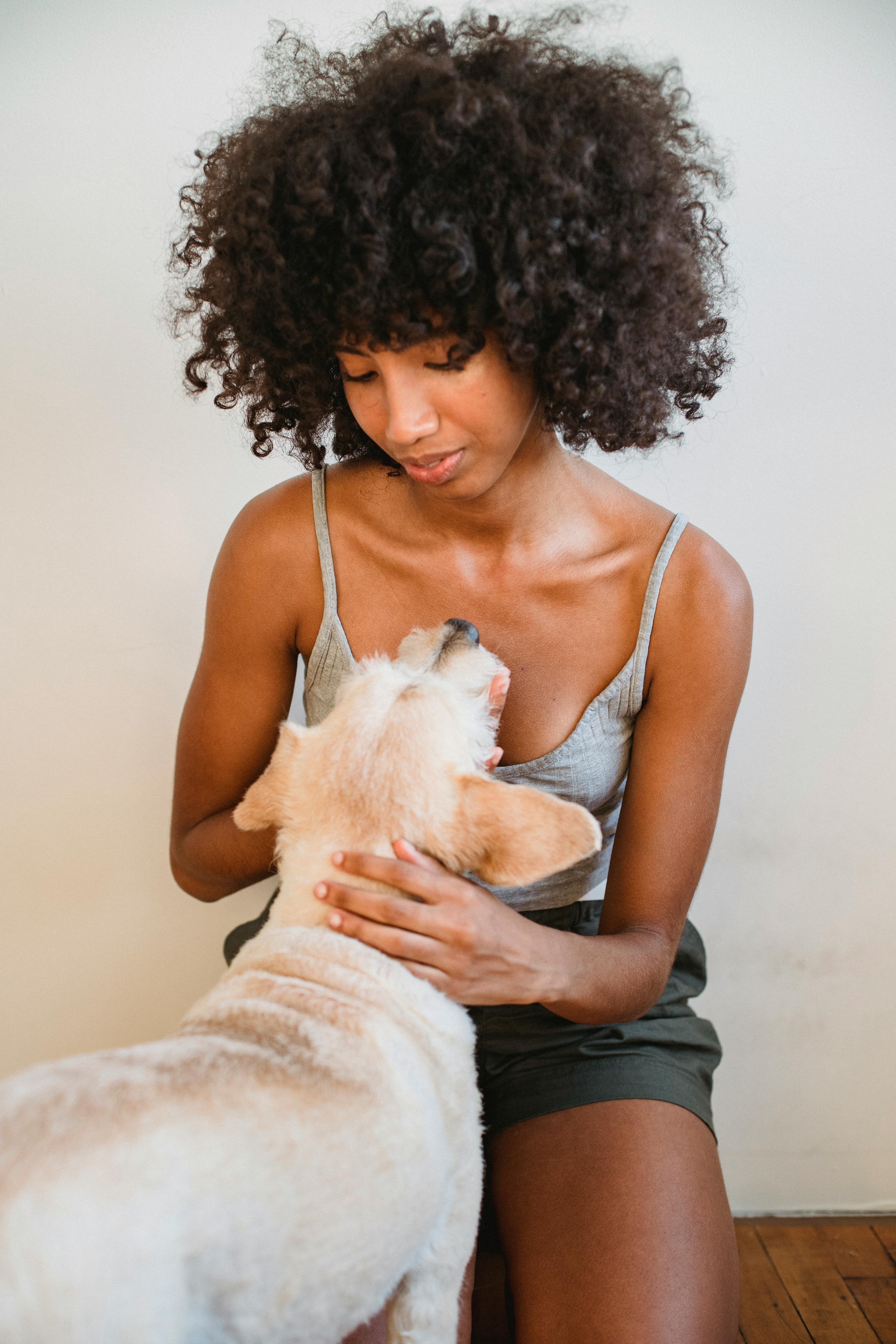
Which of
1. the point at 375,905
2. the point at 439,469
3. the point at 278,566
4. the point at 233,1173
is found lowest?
the point at 233,1173

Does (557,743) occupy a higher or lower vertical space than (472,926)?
higher

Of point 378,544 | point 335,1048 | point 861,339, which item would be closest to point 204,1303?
point 335,1048

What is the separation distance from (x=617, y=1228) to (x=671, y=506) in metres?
1.37

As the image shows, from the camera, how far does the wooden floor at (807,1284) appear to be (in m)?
1.96

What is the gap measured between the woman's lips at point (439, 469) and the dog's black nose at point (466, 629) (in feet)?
0.75

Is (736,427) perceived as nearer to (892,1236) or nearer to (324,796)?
(324,796)


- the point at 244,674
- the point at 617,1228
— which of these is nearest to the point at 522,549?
the point at 244,674

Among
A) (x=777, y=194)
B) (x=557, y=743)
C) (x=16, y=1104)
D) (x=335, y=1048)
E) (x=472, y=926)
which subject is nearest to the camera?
(x=16, y=1104)

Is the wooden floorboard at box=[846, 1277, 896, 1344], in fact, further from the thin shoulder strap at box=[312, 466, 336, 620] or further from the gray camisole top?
the thin shoulder strap at box=[312, 466, 336, 620]

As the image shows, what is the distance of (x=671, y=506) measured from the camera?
1.98 m

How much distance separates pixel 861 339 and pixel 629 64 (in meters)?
0.78

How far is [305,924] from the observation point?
4.11 ft

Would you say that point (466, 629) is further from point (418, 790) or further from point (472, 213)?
point (472, 213)

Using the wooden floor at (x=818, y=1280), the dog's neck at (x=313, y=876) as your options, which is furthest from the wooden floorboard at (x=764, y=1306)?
the dog's neck at (x=313, y=876)
